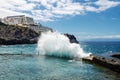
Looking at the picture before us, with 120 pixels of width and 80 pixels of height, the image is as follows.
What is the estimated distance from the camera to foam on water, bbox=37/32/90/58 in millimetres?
78375

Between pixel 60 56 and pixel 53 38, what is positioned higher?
pixel 53 38

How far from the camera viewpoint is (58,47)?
83188mm

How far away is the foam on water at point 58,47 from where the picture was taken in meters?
78.4

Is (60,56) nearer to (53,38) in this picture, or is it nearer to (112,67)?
(53,38)

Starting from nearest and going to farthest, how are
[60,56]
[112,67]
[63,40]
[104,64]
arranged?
1. [112,67]
2. [104,64]
3. [60,56]
4. [63,40]

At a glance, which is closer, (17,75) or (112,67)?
(17,75)

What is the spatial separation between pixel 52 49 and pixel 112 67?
38.0 metres

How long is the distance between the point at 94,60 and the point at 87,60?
356 cm

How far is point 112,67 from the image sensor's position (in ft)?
163

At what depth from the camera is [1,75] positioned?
1540 inches

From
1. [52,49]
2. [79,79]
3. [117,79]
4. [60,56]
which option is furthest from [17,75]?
[52,49]

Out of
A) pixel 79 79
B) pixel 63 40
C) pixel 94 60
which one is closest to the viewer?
pixel 79 79

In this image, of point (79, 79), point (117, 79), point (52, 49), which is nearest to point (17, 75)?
point (79, 79)

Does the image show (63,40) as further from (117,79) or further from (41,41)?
(117,79)
